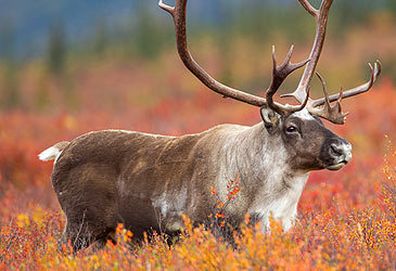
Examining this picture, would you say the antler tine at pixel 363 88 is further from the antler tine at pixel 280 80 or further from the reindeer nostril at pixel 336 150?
the reindeer nostril at pixel 336 150

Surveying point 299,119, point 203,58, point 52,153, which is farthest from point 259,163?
point 203,58

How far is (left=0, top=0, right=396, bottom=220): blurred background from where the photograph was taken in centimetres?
1438

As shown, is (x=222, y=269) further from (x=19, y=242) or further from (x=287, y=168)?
→ (x=19, y=242)

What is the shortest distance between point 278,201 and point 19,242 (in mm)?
2189

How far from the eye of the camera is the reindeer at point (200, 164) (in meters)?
6.06

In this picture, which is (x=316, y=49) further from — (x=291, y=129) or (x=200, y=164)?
(x=200, y=164)

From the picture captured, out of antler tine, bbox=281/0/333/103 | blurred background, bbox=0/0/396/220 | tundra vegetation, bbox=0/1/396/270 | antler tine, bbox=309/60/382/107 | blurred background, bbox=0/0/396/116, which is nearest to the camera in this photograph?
tundra vegetation, bbox=0/1/396/270

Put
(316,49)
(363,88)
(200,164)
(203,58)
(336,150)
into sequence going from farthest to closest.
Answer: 1. (203,58)
2. (316,49)
3. (363,88)
4. (200,164)
5. (336,150)

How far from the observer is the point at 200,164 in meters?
6.39

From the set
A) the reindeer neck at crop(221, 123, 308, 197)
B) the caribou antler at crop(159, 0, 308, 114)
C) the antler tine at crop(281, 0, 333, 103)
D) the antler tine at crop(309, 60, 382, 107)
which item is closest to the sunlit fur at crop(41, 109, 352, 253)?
the reindeer neck at crop(221, 123, 308, 197)

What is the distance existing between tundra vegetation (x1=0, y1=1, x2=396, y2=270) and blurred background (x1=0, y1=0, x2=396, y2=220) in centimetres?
6

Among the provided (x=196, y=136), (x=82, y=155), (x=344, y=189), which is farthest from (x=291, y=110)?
(x=344, y=189)

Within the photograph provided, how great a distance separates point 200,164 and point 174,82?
3257cm

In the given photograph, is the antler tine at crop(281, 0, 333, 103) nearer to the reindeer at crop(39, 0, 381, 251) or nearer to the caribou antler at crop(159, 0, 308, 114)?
the reindeer at crop(39, 0, 381, 251)
